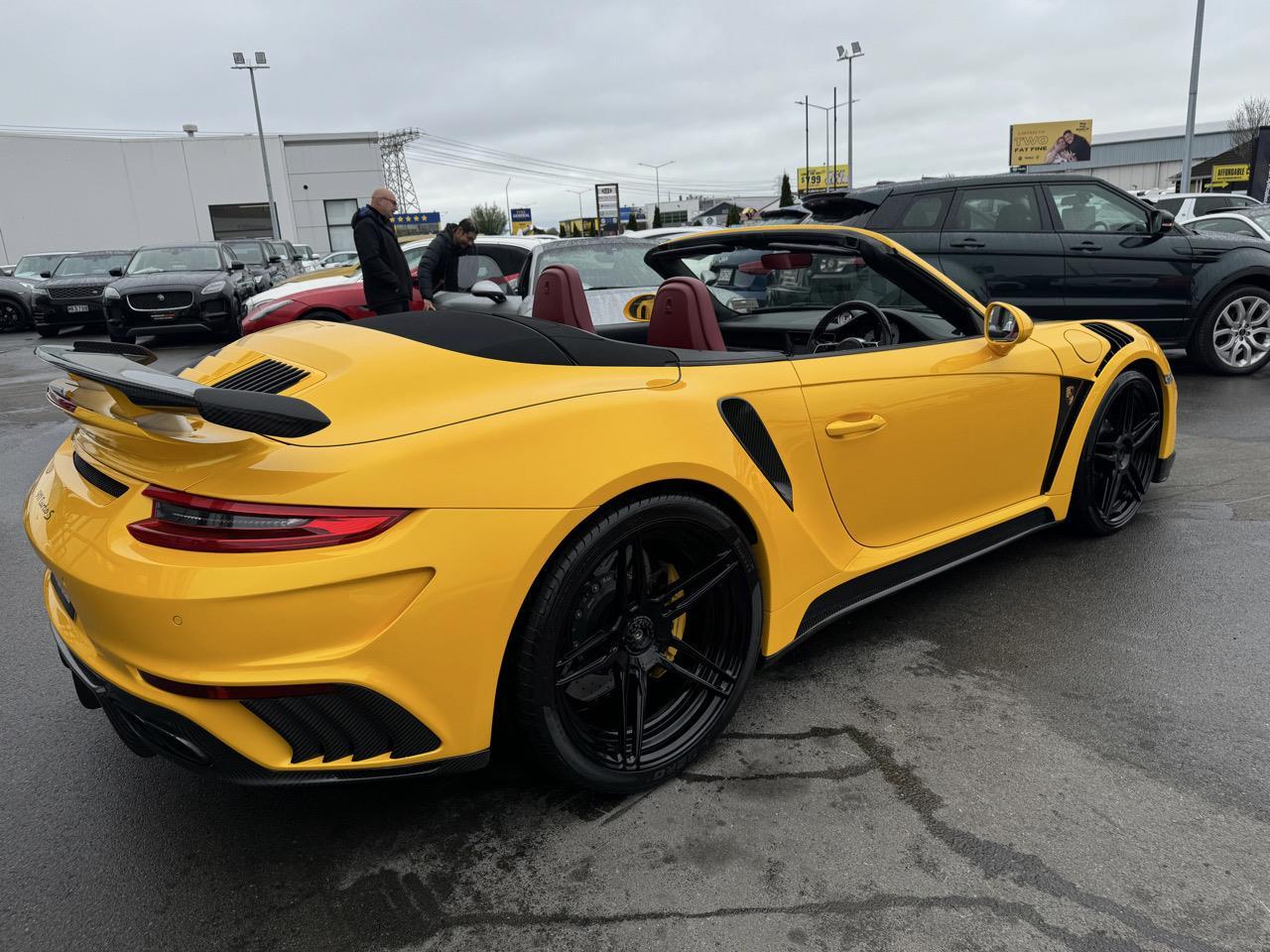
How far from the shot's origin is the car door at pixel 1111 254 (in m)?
7.07

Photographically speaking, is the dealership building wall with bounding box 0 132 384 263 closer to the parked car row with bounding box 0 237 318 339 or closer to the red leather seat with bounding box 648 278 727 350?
the parked car row with bounding box 0 237 318 339

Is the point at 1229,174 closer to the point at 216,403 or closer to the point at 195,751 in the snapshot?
the point at 216,403

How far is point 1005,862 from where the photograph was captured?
6.34ft

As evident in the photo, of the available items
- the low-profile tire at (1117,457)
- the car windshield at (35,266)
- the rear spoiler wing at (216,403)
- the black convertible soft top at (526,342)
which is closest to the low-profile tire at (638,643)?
the black convertible soft top at (526,342)

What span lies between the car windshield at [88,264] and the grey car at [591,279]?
11925 mm

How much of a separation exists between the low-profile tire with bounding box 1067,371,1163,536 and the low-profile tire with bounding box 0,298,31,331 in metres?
19.1

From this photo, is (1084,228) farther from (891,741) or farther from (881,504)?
(891,741)

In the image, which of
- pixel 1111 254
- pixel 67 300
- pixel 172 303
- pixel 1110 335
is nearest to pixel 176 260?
pixel 172 303

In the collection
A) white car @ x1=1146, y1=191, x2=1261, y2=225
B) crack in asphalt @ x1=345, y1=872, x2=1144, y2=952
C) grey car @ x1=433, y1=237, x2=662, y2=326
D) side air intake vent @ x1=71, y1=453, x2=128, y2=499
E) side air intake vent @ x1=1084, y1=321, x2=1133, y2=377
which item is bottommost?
crack in asphalt @ x1=345, y1=872, x2=1144, y2=952

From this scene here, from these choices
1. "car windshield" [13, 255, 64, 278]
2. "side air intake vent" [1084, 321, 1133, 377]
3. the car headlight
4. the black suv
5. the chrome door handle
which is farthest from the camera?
"car windshield" [13, 255, 64, 278]

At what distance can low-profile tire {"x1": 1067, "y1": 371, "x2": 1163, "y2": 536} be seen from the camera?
3.62 metres

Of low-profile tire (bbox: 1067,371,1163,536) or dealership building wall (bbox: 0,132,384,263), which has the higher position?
dealership building wall (bbox: 0,132,384,263)

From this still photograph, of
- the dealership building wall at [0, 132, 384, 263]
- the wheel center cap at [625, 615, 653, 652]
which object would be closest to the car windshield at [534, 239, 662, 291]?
the wheel center cap at [625, 615, 653, 652]

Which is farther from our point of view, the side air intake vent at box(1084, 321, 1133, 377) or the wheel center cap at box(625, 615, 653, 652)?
the side air intake vent at box(1084, 321, 1133, 377)
